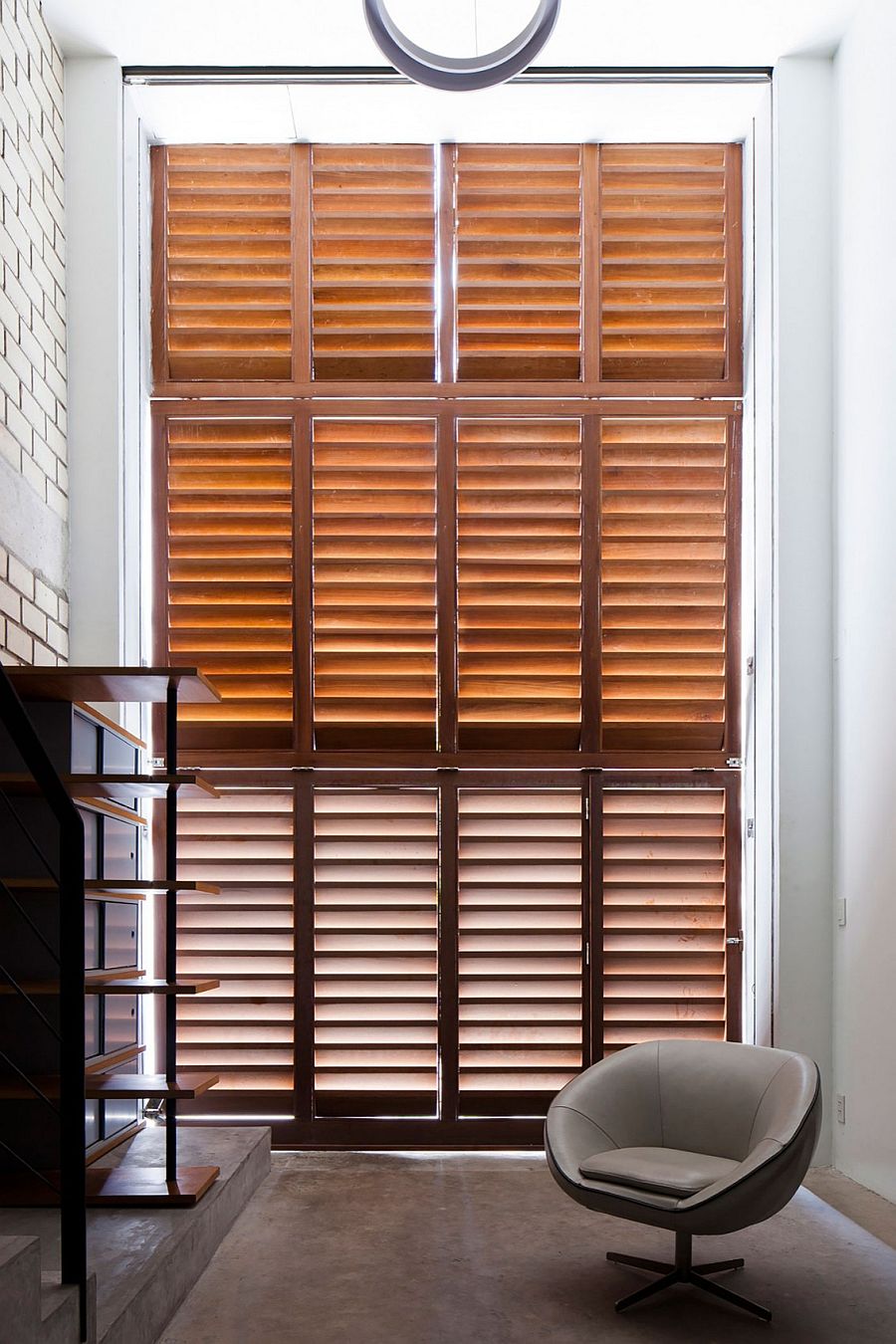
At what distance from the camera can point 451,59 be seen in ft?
12.8

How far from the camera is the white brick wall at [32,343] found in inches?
156

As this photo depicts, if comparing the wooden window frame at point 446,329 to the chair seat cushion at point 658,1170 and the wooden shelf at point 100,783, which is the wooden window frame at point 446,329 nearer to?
the wooden shelf at point 100,783

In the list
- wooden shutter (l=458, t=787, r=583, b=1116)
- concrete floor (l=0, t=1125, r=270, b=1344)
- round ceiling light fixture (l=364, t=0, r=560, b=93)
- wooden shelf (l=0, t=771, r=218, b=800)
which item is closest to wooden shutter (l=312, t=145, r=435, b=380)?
round ceiling light fixture (l=364, t=0, r=560, b=93)

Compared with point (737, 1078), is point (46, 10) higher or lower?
higher

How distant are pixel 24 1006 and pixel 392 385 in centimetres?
264

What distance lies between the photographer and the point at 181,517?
16.3 feet

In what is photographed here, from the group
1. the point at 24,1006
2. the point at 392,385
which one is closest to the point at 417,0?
the point at 392,385

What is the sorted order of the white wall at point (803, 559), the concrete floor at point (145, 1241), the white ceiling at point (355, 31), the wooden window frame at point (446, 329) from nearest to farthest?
the concrete floor at point (145, 1241) → the white ceiling at point (355, 31) → the white wall at point (803, 559) → the wooden window frame at point (446, 329)

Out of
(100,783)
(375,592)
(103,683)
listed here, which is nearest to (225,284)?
(375,592)

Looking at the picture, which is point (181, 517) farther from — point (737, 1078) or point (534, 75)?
point (737, 1078)

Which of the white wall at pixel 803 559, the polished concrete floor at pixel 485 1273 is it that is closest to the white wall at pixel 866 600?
the white wall at pixel 803 559

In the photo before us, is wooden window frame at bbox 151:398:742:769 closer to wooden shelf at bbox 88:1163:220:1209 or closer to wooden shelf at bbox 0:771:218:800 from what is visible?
wooden shelf at bbox 0:771:218:800

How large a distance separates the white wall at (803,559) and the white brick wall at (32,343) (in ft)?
8.35

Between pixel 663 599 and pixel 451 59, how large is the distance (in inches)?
80.9
